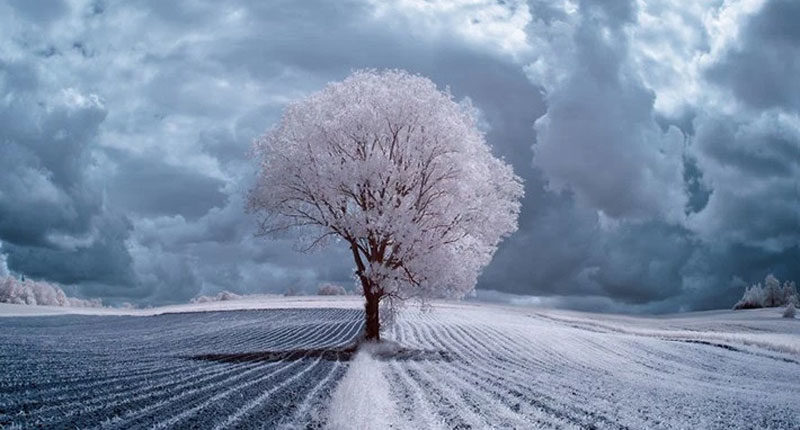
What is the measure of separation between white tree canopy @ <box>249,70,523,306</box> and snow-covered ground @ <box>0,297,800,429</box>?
4.26 meters

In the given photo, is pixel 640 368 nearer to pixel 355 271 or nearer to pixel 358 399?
pixel 355 271

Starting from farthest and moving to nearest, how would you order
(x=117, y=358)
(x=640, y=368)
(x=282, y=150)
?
(x=282, y=150) < (x=640, y=368) < (x=117, y=358)

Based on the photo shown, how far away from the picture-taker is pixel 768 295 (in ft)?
335

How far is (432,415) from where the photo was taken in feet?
42.5

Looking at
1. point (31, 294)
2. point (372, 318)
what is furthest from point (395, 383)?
point (31, 294)

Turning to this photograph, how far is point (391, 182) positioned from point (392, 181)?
101 mm

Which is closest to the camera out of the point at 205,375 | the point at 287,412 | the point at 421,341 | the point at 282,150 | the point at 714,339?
the point at 287,412

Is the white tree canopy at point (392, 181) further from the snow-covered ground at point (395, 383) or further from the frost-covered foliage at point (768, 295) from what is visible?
the frost-covered foliage at point (768, 295)

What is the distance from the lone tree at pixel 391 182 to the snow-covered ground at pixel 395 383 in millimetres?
3998

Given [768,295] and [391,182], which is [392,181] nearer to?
[391,182]

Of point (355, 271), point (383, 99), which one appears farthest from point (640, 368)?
point (383, 99)

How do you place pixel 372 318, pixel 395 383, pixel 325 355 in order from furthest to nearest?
pixel 372 318 < pixel 325 355 < pixel 395 383

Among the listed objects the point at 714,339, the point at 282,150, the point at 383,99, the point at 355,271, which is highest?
the point at 383,99

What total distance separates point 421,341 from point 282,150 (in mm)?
12487
